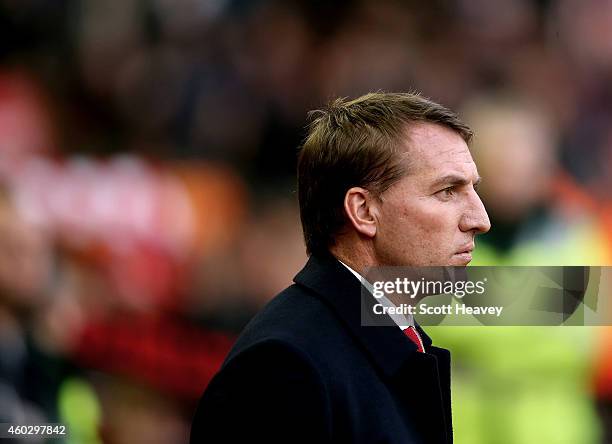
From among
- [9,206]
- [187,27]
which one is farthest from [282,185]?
[9,206]

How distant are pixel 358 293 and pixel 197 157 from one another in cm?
195

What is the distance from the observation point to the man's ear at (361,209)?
1.54 m

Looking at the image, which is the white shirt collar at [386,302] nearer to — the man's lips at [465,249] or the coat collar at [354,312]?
the coat collar at [354,312]

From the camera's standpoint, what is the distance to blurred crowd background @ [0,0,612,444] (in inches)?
129

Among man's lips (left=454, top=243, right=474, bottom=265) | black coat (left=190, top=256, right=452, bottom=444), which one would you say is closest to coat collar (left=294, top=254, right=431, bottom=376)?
black coat (left=190, top=256, right=452, bottom=444)

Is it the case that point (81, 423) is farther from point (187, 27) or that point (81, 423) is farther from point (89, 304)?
point (187, 27)

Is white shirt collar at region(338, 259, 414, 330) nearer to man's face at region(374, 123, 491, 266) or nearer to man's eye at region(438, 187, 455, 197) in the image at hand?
man's face at region(374, 123, 491, 266)

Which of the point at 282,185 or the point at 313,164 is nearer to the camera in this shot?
the point at 313,164

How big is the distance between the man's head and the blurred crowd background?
1662mm

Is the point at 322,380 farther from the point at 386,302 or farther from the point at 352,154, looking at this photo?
the point at 352,154

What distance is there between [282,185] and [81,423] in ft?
3.58

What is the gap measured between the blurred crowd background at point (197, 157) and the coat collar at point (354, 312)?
5.64 feet

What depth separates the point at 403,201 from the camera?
1.54m

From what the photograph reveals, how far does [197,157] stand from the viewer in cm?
338
